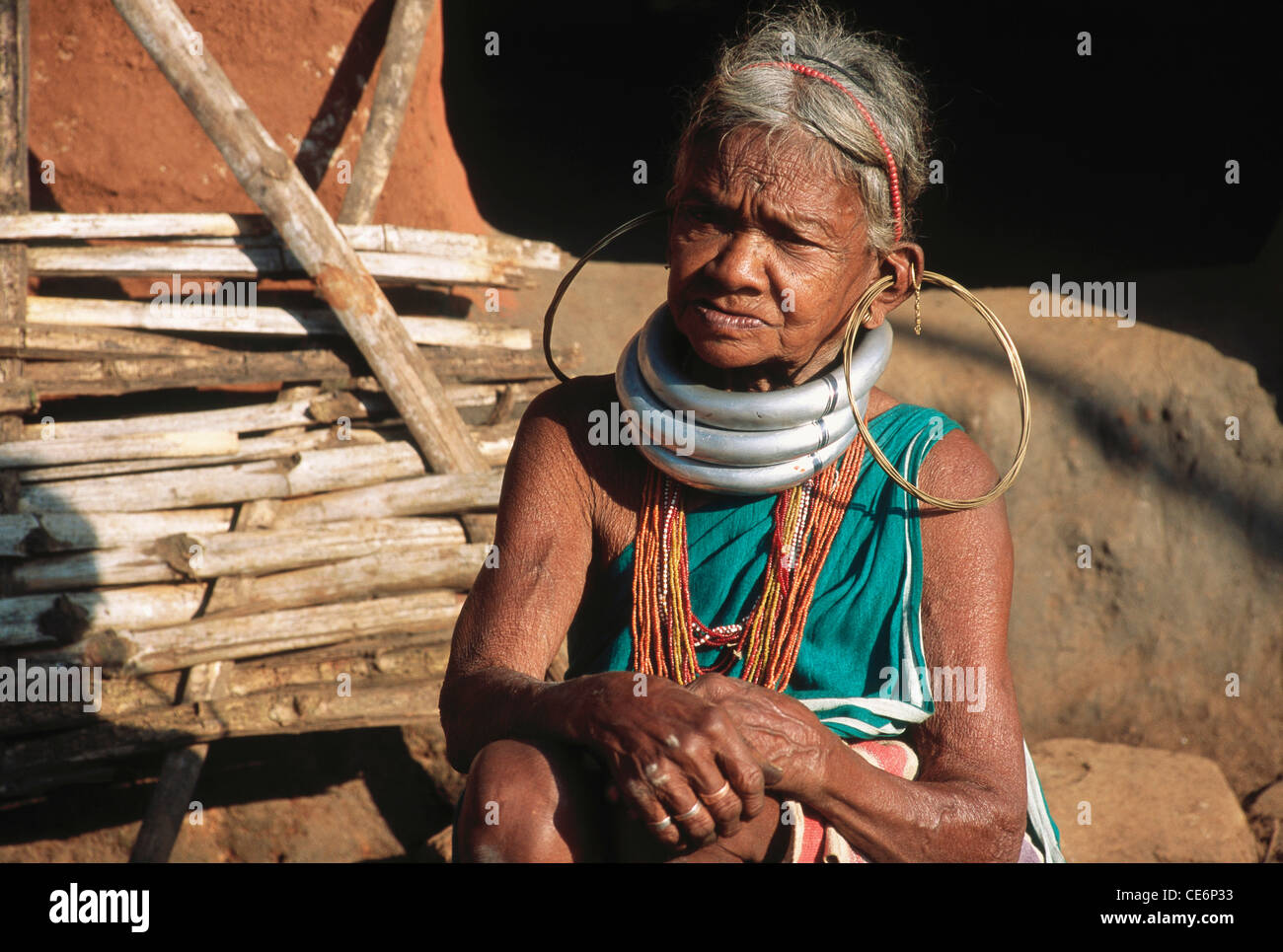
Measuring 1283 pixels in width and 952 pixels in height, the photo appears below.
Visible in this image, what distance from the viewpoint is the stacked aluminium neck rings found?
7.20 feet

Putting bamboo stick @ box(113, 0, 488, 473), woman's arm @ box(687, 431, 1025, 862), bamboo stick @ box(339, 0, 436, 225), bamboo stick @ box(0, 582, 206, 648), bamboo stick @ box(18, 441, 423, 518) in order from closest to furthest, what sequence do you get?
woman's arm @ box(687, 431, 1025, 862) → bamboo stick @ box(0, 582, 206, 648) → bamboo stick @ box(18, 441, 423, 518) → bamboo stick @ box(113, 0, 488, 473) → bamboo stick @ box(339, 0, 436, 225)

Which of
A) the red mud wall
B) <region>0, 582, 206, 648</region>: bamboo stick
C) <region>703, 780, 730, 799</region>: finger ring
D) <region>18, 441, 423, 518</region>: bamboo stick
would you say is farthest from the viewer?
the red mud wall

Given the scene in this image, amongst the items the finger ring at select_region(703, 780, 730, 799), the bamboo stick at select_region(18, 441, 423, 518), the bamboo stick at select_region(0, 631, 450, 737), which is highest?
the bamboo stick at select_region(18, 441, 423, 518)

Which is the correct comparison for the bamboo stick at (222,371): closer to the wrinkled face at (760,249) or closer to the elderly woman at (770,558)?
the elderly woman at (770,558)

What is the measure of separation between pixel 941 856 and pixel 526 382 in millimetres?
3979

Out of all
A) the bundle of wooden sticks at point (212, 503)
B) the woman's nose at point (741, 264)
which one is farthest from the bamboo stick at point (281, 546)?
the woman's nose at point (741, 264)

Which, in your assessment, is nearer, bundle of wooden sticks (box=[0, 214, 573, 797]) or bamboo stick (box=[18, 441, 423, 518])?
bundle of wooden sticks (box=[0, 214, 573, 797])

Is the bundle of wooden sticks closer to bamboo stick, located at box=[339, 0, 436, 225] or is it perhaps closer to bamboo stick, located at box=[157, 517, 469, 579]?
bamboo stick, located at box=[157, 517, 469, 579]

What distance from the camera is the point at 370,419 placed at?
17.3 ft

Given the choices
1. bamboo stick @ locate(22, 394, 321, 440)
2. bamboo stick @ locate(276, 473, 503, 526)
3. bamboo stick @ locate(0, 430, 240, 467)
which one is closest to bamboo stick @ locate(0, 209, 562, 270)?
bamboo stick @ locate(22, 394, 321, 440)

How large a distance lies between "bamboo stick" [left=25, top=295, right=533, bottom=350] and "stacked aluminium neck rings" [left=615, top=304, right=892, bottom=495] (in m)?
3.18

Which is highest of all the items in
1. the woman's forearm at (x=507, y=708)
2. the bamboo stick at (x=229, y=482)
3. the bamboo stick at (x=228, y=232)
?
the bamboo stick at (x=228, y=232)

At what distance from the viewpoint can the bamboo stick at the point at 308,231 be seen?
4.75m

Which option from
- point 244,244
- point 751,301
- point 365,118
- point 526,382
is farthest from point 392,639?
point 751,301
